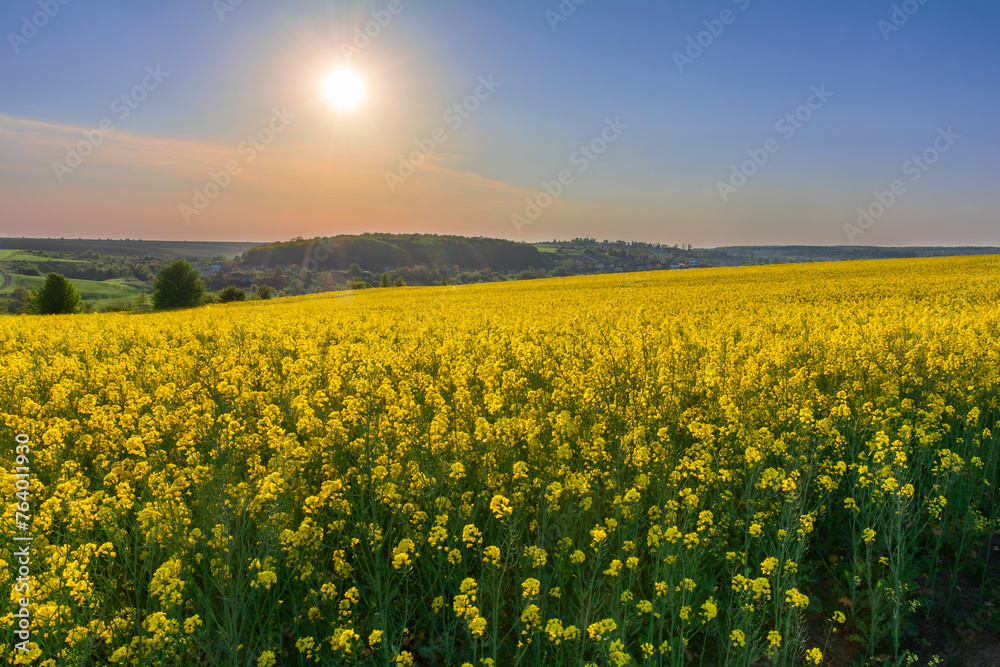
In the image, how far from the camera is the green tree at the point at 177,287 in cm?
5909

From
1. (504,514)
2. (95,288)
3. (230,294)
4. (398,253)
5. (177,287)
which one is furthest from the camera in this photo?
(398,253)

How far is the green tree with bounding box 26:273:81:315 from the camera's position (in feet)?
172

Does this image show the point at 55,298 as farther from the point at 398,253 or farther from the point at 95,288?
the point at 398,253

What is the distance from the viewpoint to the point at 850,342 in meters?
9.38

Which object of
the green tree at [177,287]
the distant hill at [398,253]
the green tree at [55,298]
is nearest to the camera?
the green tree at [55,298]

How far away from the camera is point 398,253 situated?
159 m

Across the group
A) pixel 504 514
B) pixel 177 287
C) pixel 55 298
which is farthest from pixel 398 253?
pixel 504 514

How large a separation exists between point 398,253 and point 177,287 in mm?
101592

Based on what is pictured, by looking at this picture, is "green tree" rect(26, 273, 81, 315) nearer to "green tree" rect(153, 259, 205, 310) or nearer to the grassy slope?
"green tree" rect(153, 259, 205, 310)

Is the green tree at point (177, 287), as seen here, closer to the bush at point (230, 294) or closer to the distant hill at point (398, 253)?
the bush at point (230, 294)

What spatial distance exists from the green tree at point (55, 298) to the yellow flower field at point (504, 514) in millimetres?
58922

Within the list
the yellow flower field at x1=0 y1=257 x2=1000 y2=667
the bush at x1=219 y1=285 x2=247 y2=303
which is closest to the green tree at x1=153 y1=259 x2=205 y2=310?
the bush at x1=219 y1=285 x2=247 y2=303

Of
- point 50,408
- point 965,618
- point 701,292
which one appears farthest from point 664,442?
point 701,292

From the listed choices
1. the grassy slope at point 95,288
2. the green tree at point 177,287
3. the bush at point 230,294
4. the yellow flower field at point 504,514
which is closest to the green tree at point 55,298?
the green tree at point 177,287
